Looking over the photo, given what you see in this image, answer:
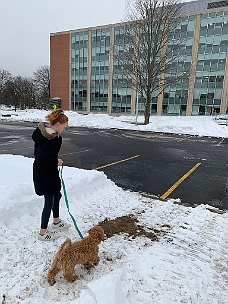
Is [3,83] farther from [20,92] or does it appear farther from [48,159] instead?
[48,159]

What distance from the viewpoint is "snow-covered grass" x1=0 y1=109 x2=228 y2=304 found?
2.28 meters

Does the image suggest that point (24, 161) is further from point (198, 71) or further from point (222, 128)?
point (198, 71)

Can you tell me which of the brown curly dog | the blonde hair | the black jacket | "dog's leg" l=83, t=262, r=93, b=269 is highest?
the blonde hair

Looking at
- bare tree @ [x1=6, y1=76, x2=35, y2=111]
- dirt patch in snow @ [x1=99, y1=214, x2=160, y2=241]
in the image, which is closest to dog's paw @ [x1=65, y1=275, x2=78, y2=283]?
dirt patch in snow @ [x1=99, y1=214, x2=160, y2=241]

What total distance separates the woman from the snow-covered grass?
0.50 meters

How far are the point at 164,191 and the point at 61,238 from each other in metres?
3.14

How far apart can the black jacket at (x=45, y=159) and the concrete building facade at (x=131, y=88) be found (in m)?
29.5

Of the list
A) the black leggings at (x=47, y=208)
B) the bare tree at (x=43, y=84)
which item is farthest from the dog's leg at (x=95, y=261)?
the bare tree at (x=43, y=84)

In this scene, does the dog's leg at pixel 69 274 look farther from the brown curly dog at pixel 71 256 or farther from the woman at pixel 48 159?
the woman at pixel 48 159

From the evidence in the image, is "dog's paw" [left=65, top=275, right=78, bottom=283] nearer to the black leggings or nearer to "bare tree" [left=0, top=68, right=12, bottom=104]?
Result: the black leggings

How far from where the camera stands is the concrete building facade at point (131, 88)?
35625 mm

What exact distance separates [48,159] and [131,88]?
1579 inches

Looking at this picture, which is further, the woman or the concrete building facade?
the concrete building facade

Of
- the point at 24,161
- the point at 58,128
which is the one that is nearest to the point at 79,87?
the point at 24,161
